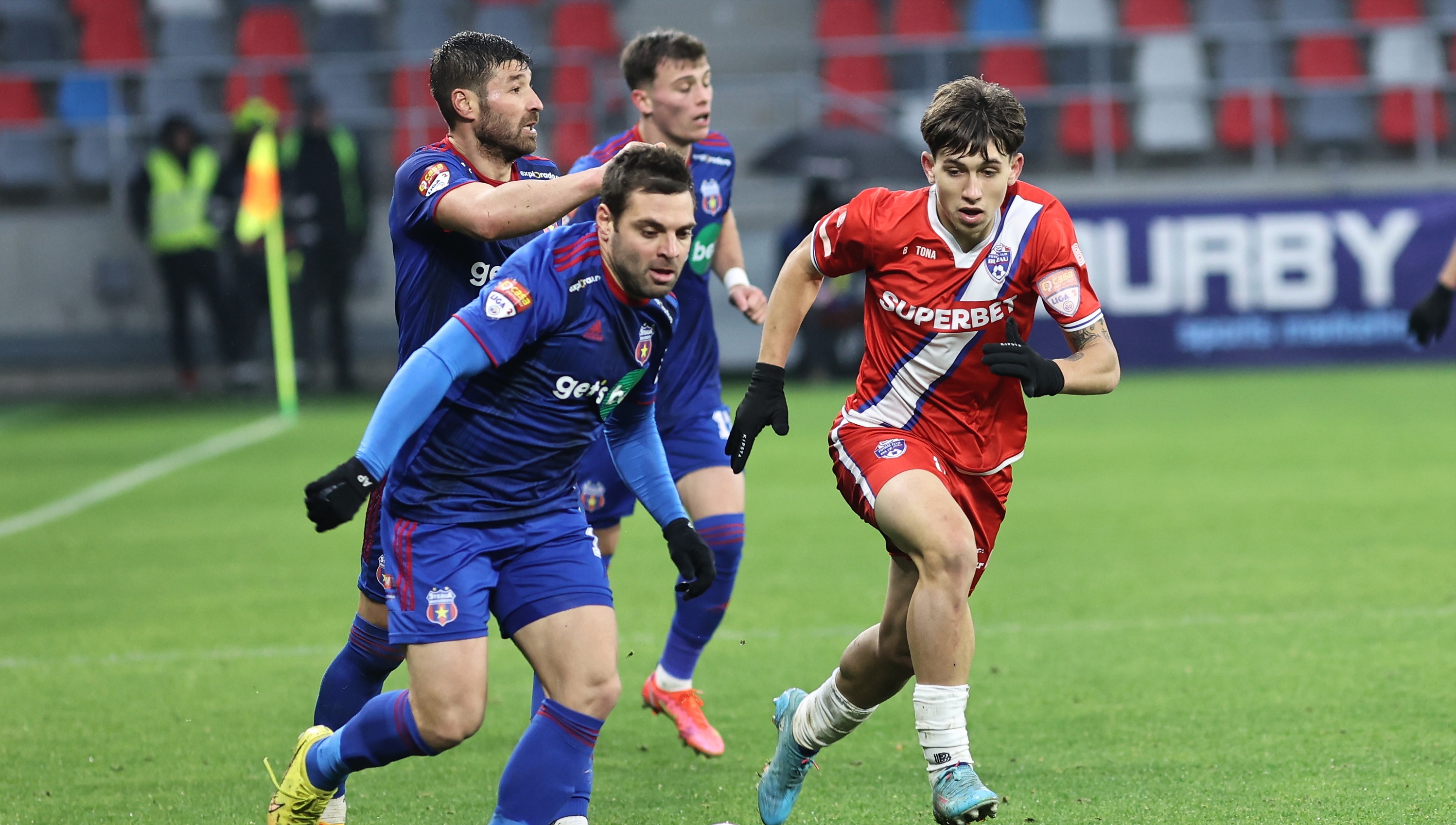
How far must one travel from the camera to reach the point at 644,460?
4223mm

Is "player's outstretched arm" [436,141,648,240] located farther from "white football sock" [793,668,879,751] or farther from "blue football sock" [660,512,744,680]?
"blue football sock" [660,512,744,680]

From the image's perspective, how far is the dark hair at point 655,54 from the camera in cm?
565

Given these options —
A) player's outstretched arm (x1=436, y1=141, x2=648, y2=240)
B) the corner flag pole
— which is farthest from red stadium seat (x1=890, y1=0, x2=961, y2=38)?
player's outstretched arm (x1=436, y1=141, x2=648, y2=240)

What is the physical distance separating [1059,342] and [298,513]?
8151 mm

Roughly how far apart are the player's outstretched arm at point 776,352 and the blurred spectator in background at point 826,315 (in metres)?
10.9

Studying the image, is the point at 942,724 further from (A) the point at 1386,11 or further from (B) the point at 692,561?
(A) the point at 1386,11

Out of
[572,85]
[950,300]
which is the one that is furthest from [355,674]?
[572,85]

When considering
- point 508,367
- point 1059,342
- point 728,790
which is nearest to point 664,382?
point 728,790

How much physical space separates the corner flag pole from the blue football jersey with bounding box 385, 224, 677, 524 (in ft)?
37.4

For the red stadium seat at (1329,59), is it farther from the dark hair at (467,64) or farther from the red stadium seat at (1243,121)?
the dark hair at (467,64)

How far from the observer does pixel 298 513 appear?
10.3m

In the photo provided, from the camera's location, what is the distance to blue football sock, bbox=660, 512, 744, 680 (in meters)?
5.69

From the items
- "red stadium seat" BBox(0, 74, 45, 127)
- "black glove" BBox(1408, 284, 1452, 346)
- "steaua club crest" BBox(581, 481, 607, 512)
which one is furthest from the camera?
"red stadium seat" BBox(0, 74, 45, 127)

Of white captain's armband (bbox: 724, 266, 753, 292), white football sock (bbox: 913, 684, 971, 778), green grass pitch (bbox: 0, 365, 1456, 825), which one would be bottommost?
green grass pitch (bbox: 0, 365, 1456, 825)
